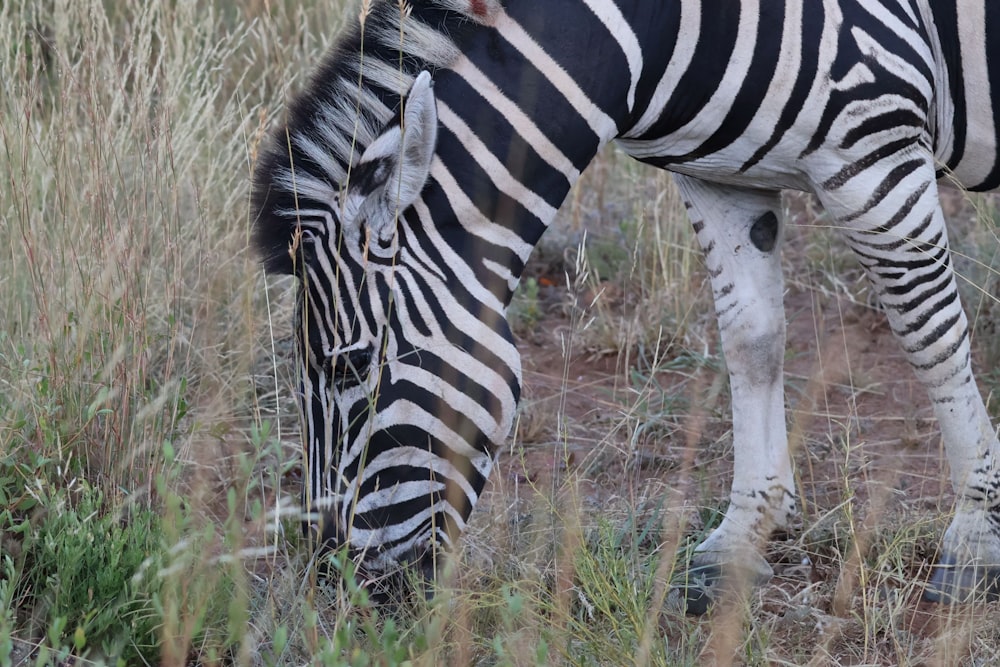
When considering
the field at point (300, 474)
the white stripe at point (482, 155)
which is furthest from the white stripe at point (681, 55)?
the field at point (300, 474)

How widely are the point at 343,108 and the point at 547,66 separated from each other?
1.72 ft

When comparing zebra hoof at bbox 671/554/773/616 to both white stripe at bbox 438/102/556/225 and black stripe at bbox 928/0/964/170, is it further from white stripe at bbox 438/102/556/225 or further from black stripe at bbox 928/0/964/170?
black stripe at bbox 928/0/964/170

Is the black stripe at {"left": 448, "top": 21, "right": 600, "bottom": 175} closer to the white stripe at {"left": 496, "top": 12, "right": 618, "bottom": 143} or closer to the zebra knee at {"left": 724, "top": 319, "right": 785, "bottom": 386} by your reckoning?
the white stripe at {"left": 496, "top": 12, "right": 618, "bottom": 143}

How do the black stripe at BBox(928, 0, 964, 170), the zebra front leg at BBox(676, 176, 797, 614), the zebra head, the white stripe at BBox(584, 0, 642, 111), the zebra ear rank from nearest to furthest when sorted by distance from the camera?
the zebra ear < the zebra head < the white stripe at BBox(584, 0, 642, 111) < the black stripe at BBox(928, 0, 964, 170) < the zebra front leg at BBox(676, 176, 797, 614)

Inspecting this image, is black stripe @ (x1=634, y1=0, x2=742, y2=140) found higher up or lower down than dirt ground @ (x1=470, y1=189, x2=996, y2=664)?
higher up

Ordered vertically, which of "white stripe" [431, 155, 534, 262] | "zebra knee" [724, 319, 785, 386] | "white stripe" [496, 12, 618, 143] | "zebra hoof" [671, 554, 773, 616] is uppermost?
"white stripe" [496, 12, 618, 143]

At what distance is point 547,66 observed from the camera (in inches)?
105

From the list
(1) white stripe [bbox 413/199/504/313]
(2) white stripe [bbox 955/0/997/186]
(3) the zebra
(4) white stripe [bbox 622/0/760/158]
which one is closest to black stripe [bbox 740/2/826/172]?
(3) the zebra

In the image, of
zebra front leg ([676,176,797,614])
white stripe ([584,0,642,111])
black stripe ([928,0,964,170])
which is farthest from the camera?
zebra front leg ([676,176,797,614])

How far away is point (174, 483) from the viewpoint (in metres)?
3.05

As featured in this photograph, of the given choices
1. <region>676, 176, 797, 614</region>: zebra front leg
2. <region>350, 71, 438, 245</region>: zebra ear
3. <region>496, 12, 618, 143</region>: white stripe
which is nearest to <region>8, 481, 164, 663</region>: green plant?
<region>350, 71, 438, 245</region>: zebra ear

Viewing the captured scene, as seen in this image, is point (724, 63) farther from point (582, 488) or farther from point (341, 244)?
point (582, 488)

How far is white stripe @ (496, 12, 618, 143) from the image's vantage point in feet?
8.70

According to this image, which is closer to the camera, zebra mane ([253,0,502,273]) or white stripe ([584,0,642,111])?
zebra mane ([253,0,502,273])
